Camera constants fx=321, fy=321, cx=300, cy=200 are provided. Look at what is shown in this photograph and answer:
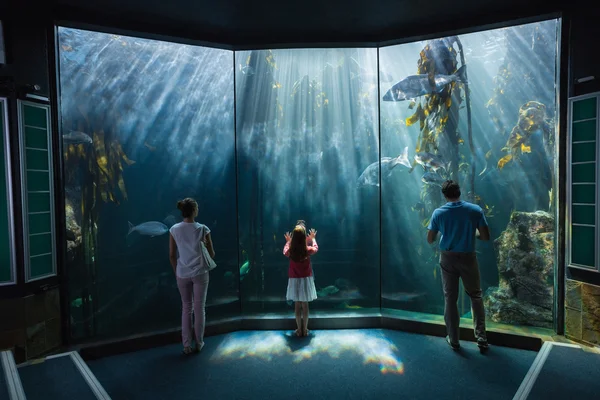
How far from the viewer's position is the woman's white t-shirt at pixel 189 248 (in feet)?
11.8

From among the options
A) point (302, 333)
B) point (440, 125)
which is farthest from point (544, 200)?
point (302, 333)

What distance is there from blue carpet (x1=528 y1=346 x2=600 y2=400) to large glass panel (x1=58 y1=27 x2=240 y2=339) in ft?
12.4

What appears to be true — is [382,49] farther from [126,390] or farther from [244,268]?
[126,390]

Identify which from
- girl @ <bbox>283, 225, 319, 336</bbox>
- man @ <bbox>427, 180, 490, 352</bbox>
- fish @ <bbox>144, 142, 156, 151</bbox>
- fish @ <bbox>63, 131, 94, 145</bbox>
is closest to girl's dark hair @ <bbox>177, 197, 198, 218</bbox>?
girl @ <bbox>283, 225, 319, 336</bbox>

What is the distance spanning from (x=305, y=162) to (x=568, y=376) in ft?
18.4

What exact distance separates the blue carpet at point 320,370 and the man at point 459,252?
0.35 metres

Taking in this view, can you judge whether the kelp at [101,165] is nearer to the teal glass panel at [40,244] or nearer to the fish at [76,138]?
the fish at [76,138]

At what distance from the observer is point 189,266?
11.8 feet

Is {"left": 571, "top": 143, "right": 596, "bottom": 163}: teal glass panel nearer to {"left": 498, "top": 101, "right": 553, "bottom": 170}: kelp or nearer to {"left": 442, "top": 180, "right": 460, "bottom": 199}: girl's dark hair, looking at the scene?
{"left": 442, "top": 180, "right": 460, "bottom": 199}: girl's dark hair

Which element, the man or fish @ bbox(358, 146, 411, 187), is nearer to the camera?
the man

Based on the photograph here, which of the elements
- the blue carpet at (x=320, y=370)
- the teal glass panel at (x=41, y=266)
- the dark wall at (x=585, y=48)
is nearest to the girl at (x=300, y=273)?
the blue carpet at (x=320, y=370)

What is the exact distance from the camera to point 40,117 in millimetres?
3715

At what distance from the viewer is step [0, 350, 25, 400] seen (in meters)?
2.48

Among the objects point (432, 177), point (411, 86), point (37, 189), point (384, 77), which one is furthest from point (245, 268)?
point (411, 86)
